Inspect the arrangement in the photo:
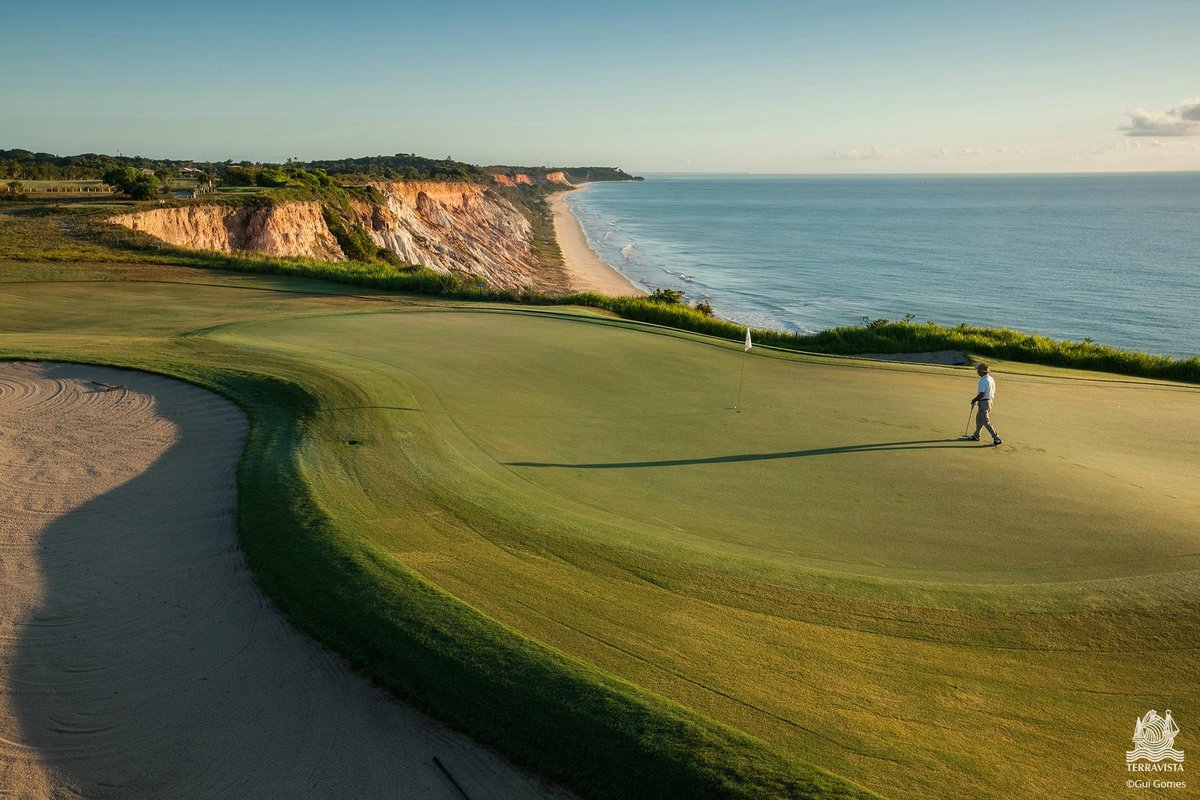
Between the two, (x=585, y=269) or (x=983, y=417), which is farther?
(x=585, y=269)

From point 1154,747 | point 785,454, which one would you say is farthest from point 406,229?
point 1154,747

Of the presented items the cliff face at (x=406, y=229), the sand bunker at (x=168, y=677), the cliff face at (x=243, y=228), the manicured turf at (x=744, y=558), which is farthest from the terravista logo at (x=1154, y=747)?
the cliff face at (x=243, y=228)

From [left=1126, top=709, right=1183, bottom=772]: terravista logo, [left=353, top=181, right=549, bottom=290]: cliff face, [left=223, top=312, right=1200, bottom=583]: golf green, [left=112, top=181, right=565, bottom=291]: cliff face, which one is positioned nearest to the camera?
[left=1126, top=709, right=1183, bottom=772]: terravista logo

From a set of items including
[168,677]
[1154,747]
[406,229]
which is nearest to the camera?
[1154,747]

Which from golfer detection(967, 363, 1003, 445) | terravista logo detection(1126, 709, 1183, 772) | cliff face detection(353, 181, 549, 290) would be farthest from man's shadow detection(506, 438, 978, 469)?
→ cliff face detection(353, 181, 549, 290)

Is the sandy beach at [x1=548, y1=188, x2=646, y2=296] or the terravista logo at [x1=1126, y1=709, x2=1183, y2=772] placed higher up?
the sandy beach at [x1=548, y1=188, x2=646, y2=296]

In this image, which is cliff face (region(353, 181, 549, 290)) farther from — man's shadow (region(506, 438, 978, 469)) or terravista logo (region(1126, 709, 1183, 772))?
terravista logo (region(1126, 709, 1183, 772))

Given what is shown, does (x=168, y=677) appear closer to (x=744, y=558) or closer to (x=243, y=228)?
(x=744, y=558)
